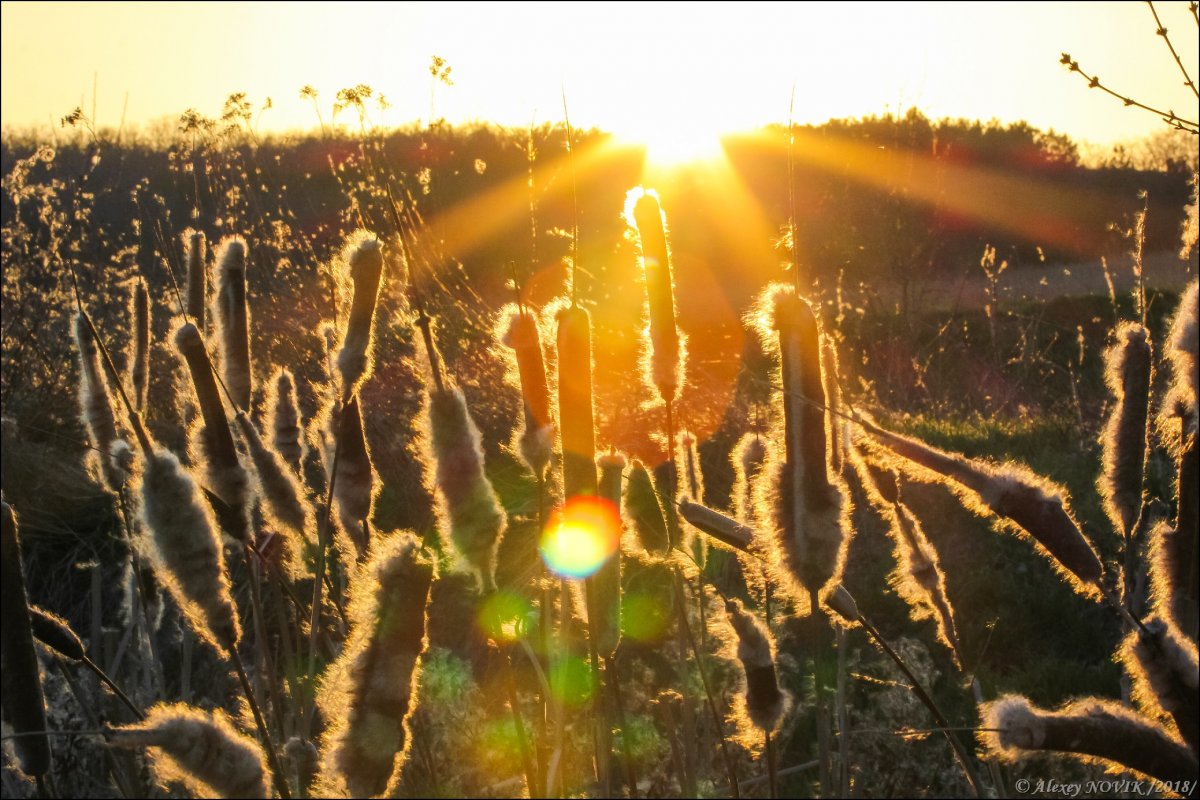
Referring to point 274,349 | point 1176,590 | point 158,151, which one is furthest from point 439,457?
point 158,151

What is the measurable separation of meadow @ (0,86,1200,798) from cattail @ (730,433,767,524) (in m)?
0.01

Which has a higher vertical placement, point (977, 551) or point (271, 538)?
point (271, 538)

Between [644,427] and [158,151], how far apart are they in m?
15.3

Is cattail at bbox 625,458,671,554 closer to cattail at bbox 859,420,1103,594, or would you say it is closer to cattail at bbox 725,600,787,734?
cattail at bbox 725,600,787,734

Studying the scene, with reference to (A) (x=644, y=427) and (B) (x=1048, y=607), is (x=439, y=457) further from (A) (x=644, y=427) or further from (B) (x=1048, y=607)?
(A) (x=644, y=427)

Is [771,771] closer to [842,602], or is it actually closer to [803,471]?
[842,602]

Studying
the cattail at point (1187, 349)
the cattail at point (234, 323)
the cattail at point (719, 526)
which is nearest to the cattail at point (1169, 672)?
the cattail at point (1187, 349)

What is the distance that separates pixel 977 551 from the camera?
459 cm

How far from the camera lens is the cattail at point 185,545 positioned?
3.85 ft

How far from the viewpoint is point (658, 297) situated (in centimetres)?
130

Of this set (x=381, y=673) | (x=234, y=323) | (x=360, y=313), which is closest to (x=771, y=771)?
(x=381, y=673)

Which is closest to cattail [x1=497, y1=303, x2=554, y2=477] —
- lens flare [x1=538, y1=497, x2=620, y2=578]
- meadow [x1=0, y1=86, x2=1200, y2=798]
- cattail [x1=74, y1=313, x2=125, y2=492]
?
meadow [x1=0, y1=86, x2=1200, y2=798]

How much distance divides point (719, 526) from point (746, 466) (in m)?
0.57

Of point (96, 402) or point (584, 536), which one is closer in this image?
point (584, 536)
